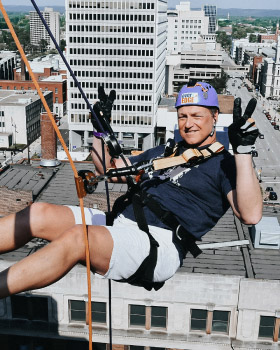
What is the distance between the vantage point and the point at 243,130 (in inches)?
210

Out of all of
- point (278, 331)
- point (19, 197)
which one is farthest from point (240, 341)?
point (19, 197)

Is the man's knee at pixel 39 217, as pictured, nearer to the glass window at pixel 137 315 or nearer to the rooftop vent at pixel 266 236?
the glass window at pixel 137 315

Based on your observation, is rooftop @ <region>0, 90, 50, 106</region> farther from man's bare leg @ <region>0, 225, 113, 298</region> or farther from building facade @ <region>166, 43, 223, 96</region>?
man's bare leg @ <region>0, 225, 113, 298</region>

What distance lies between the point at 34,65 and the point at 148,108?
42.1m

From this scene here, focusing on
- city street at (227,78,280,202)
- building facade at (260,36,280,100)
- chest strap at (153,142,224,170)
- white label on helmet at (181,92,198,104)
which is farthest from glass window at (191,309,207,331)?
building facade at (260,36,280,100)

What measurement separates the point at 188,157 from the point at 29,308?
1235cm

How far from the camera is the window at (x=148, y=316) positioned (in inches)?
625

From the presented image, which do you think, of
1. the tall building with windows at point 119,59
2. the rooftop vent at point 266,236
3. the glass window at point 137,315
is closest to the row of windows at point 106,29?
the tall building with windows at point 119,59

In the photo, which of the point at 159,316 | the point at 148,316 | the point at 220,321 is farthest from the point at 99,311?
the point at 220,321

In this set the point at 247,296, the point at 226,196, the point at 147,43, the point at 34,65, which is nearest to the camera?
the point at 226,196

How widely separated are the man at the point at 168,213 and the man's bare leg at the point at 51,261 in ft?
0.04

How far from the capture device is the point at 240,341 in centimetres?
1571

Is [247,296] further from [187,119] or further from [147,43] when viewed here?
[147,43]

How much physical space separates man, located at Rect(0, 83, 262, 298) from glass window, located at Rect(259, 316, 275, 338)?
10.4 m
